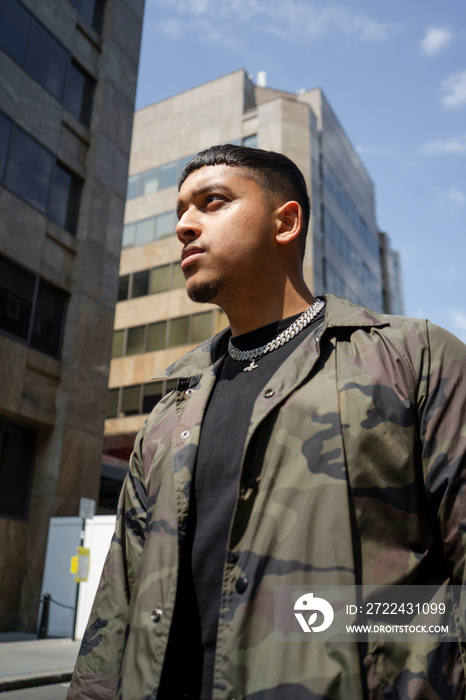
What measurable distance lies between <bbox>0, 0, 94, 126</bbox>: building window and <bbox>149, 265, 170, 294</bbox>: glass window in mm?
13024

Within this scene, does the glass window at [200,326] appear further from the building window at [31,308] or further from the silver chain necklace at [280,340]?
the silver chain necklace at [280,340]

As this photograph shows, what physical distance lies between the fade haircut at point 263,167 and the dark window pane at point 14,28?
14.9 metres

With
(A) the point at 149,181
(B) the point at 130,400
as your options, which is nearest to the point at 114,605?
(B) the point at 130,400

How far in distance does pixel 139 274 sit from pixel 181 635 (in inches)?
1216

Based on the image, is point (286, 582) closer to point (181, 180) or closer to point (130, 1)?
point (181, 180)

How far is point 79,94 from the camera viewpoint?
17.7 meters

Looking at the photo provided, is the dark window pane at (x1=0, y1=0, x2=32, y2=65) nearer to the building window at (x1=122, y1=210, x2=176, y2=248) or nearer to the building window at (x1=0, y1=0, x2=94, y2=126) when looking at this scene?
the building window at (x1=0, y1=0, x2=94, y2=126)

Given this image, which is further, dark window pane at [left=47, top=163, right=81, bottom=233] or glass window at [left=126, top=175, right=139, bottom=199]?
glass window at [left=126, top=175, right=139, bottom=199]

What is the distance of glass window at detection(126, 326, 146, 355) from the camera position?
30.2 m

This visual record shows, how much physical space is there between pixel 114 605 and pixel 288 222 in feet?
5.09

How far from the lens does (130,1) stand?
785 inches

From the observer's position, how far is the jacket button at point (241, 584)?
5.37 ft

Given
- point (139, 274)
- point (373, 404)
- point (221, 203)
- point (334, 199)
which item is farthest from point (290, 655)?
point (334, 199)

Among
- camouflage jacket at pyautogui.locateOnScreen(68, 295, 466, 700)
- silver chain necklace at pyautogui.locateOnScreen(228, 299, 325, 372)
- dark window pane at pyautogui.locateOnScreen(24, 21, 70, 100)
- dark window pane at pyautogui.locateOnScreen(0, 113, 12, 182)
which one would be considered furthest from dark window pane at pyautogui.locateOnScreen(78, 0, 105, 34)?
camouflage jacket at pyautogui.locateOnScreen(68, 295, 466, 700)
